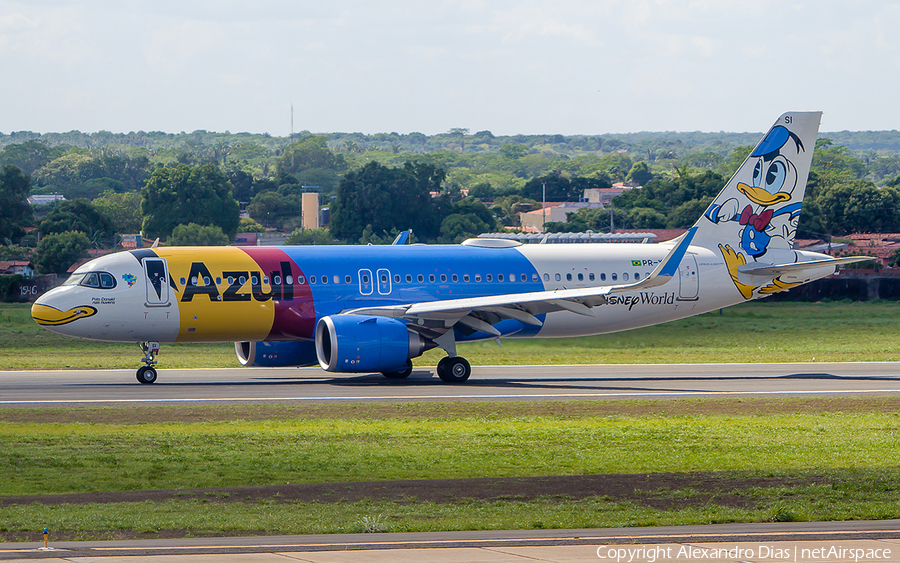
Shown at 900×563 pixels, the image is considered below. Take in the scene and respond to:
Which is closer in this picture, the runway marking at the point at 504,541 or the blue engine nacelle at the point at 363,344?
the runway marking at the point at 504,541

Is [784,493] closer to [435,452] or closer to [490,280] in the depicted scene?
[435,452]

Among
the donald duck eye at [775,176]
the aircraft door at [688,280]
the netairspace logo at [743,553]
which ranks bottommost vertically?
the netairspace logo at [743,553]

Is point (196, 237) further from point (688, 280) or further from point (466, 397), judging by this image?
point (466, 397)

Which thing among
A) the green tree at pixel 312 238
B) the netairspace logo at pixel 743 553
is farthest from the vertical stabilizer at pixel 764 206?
the green tree at pixel 312 238

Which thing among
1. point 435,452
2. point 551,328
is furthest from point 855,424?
point 551,328

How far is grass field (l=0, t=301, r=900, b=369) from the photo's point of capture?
44906 millimetres

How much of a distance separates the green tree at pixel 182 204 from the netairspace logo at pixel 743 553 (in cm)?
11215

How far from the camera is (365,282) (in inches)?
1478

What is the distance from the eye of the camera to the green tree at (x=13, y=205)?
412 feet

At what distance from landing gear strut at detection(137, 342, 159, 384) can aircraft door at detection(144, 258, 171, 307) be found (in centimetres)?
166

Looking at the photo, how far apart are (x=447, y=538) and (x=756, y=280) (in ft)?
92.5

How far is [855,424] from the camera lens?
27.0 m

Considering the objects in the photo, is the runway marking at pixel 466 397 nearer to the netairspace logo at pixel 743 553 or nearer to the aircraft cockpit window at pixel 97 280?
the aircraft cockpit window at pixel 97 280

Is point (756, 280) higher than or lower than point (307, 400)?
higher
